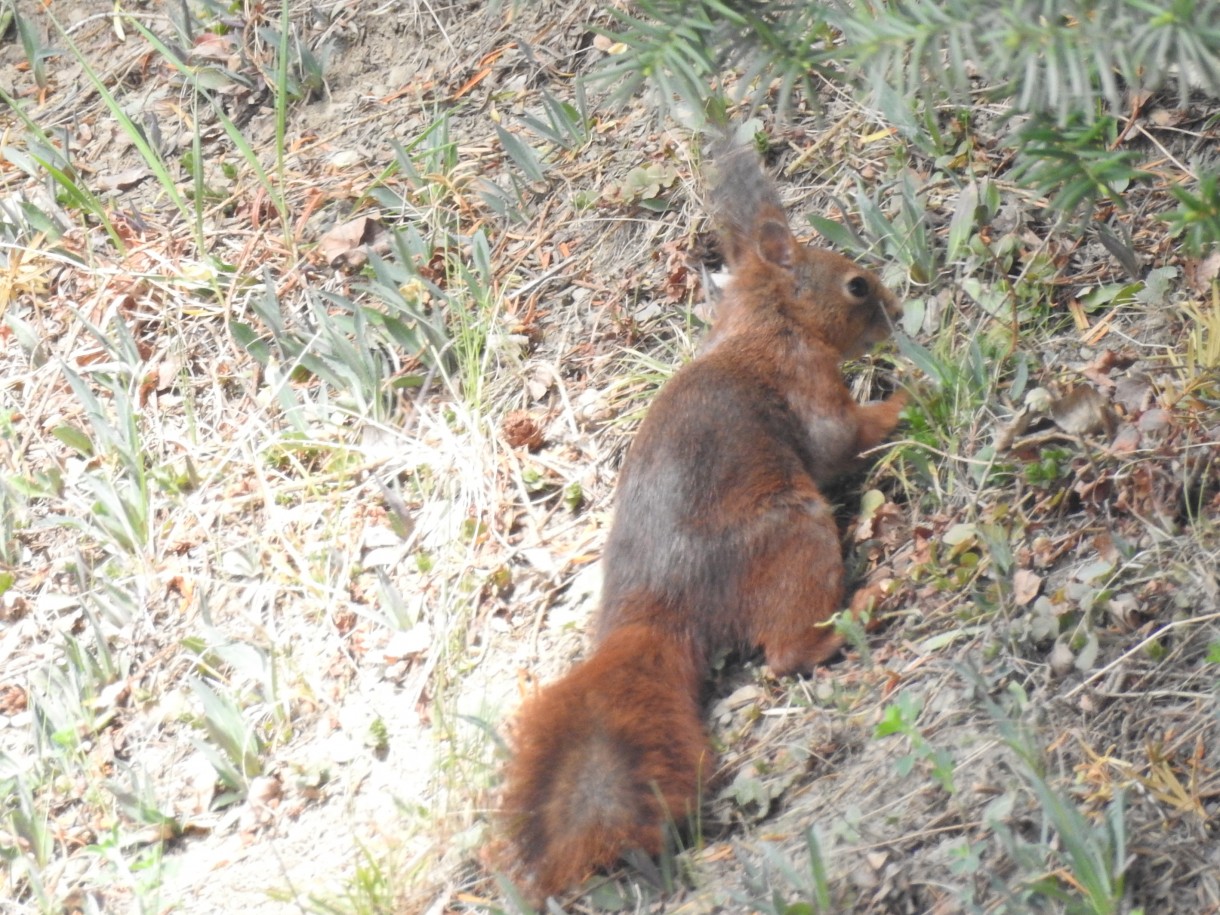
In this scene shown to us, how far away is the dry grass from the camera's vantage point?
110 inches

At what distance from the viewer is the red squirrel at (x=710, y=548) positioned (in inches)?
116

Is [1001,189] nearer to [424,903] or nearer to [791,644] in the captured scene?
[791,644]

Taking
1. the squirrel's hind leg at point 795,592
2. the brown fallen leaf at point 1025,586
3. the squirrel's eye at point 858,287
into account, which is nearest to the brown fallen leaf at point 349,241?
the squirrel's eye at point 858,287

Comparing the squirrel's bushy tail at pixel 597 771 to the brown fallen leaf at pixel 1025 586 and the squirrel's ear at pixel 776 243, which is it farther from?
the squirrel's ear at pixel 776 243

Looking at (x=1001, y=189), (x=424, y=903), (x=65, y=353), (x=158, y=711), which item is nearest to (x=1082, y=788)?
(x=424, y=903)

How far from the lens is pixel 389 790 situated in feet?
11.6

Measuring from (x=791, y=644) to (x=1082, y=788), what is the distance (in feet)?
3.02

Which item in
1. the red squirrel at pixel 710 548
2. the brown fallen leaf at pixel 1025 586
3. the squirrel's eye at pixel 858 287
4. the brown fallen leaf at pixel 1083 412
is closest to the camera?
the red squirrel at pixel 710 548

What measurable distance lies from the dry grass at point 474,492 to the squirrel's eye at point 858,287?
172 millimetres

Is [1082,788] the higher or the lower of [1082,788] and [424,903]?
the higher

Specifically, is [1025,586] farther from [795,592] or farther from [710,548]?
[710,548]

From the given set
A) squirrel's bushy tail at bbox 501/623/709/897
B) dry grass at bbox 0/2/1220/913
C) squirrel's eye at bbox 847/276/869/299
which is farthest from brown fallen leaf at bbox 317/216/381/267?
squirrel's bushy tail at bbox 501/623/709/897

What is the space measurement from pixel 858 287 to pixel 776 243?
0.30 m

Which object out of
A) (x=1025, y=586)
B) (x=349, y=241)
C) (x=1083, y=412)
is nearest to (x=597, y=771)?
(x=1025, y=586)
